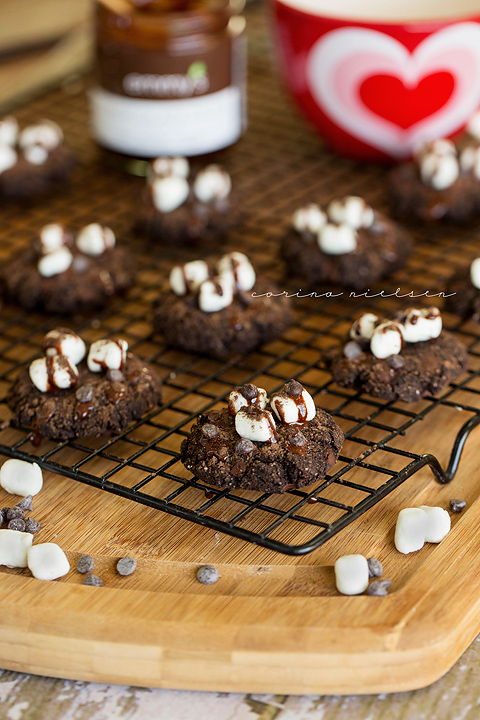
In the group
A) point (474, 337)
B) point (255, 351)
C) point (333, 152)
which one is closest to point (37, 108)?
point (333, 152)

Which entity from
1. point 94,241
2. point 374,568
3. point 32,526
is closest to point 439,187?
point 94,241

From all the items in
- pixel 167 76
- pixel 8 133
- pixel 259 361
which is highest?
pixel 167 76

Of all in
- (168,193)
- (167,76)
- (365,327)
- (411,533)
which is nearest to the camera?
(411,533)

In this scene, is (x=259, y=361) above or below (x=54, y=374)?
below

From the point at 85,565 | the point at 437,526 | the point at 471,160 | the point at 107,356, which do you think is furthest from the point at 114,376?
the point at 471,160

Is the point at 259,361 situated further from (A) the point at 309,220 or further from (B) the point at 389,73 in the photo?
(B) the point at 389,73

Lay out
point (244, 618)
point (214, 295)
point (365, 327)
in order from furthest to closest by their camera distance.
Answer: point (214, 295) → point (365, 327) → point (244, 618)

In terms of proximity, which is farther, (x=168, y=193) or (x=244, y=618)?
(x=168, y=193)

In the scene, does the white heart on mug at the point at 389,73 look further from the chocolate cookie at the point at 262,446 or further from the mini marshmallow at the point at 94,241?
the chocolate cookie at the point at 262,446
